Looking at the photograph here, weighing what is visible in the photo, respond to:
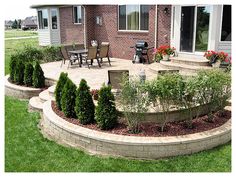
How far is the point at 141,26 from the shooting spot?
43.7 feet

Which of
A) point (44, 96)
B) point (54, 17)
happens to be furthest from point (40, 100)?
point (54, 17)

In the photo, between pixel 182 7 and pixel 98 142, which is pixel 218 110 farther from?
pixel 182 7

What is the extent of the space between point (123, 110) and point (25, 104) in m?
4.01

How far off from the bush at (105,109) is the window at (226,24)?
6719 millimetres

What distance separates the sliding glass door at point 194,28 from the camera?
10.5 m

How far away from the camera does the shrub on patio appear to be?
5.16 m

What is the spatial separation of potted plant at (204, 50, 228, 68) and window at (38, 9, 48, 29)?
13.6 meters

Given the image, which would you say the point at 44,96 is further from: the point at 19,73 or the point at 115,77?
the point at 115,77

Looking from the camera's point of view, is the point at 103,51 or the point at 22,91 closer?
the point at 22,91

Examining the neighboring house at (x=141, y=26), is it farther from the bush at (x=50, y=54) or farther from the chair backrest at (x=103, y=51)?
the chair backrest at (x=103, y=51)

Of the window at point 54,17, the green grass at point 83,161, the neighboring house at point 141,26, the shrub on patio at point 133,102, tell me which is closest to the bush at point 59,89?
the green grass at point 83,161

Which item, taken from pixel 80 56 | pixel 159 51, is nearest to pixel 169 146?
pixel 159 51

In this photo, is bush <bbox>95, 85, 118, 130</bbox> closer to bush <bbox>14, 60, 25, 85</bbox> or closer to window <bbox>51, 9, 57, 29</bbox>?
bush <bbox>14, 60, 25, 85</bbox>

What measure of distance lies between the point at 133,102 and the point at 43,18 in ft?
54.8
